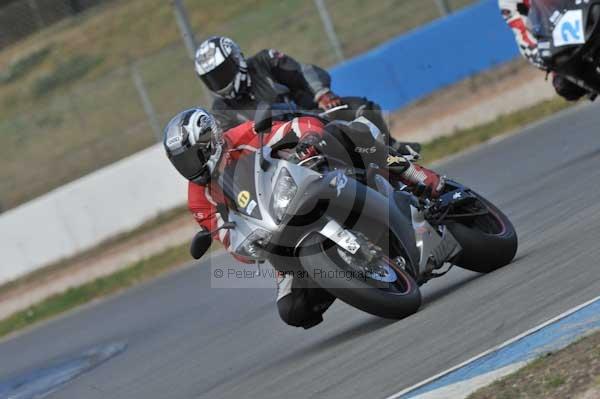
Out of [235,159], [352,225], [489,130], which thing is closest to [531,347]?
[352,225]

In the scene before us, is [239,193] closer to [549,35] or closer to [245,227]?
[245,227]

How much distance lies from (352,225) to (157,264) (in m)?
9.26

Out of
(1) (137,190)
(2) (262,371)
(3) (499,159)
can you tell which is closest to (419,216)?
(2) (262,371)

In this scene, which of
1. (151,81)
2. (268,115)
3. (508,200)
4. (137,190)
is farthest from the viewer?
(151,81)

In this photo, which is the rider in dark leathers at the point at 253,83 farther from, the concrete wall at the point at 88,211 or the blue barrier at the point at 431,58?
the blue barrier at the point at 431,58

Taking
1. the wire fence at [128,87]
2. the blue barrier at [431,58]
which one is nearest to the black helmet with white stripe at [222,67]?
the blue barrier at [431,58]

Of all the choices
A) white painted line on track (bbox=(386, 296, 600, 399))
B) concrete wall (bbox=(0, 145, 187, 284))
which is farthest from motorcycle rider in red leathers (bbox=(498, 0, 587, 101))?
concrete wall (bbox=(0, 145, 187, 284))

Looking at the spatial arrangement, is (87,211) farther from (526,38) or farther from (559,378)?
(559,378)

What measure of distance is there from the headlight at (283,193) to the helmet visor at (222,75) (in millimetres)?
3241

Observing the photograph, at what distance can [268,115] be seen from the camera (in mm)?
7465

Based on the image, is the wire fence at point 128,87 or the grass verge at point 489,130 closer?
the grass verge at point 489,130

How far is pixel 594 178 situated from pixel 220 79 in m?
3.15

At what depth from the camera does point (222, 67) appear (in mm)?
10492

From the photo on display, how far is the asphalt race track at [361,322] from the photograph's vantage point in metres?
6.64
